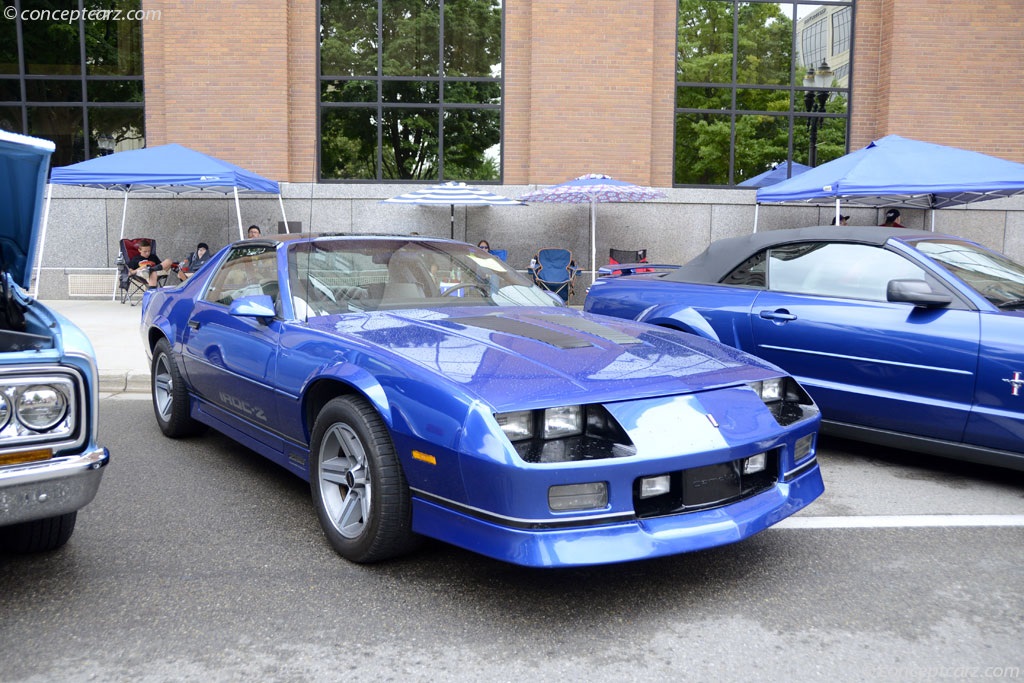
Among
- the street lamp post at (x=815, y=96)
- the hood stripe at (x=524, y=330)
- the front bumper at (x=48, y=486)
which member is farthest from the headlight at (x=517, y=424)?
the street lamp post at (x=815, y=96)

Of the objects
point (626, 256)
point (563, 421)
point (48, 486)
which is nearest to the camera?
point (48, 486)

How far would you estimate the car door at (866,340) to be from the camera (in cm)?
465

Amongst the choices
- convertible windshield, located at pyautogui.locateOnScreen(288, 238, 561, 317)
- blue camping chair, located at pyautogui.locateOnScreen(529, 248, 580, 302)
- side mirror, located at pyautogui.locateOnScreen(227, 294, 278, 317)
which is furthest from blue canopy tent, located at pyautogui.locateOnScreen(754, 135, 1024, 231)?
side mirror, located at pyautogui.locateOnScreen(227, 294, 278, 317)

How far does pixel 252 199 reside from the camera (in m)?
15.0

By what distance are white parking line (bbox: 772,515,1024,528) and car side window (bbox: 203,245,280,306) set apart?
2879 mm

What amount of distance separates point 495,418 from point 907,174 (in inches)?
383

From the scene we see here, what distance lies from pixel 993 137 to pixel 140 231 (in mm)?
15436

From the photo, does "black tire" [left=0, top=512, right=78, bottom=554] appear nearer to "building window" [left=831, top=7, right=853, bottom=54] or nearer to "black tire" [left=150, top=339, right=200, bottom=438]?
"black tire" [left=150, top=339, right=200, bottom=438]

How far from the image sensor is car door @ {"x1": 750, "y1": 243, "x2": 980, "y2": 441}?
4.65 m

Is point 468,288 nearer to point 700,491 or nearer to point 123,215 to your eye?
point 700,491

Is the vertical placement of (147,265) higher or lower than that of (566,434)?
higher

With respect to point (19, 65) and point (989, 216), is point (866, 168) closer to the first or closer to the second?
point (989, 216)

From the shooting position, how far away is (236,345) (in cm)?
448

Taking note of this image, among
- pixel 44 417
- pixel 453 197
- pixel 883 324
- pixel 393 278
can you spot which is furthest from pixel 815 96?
pixel 44 417
